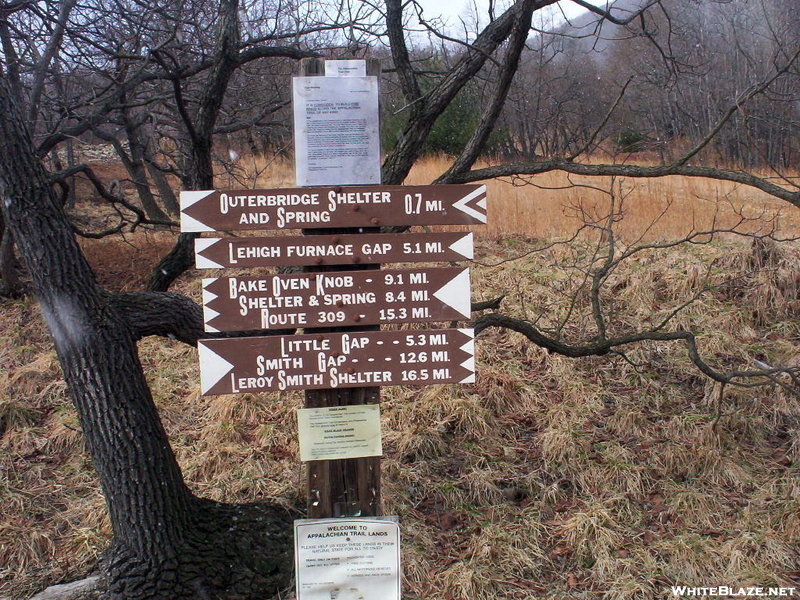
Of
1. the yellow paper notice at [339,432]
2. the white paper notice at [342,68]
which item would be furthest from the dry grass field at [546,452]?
the white paper notice at [342,68]

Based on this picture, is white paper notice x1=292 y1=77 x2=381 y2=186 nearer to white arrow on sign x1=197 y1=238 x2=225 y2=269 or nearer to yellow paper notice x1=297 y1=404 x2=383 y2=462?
white arrow on sign x1=197 y1=238 x2=225 y2=269

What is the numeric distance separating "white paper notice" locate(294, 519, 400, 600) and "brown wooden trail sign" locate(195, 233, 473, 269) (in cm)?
109

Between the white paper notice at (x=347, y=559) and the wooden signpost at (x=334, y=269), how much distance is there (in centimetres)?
6

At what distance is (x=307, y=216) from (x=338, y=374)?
629 mm

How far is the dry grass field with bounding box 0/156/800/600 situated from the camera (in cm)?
402

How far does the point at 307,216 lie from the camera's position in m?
2.77

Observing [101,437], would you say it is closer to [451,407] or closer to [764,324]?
[451,407]

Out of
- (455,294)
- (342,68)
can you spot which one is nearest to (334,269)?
(455,294)

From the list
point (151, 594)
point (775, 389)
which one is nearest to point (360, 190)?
point (151, 594)

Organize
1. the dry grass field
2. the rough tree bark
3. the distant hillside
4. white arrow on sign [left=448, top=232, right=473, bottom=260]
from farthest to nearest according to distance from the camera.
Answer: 1. the distant hillside
2. the dry grass field
3. the rough tree bark
4. white arrow on sign [left=448, top=232, right=473, bottom=260]

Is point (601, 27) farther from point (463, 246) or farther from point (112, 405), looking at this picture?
point (112, 405)

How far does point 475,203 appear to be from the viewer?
2832mm

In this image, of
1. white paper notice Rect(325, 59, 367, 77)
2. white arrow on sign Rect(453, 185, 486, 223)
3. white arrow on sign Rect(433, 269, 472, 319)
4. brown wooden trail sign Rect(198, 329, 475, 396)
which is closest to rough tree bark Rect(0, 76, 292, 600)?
brown wooden trail sign Rect(198, 329, 475, 396)

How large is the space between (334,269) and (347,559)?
1206 mm
